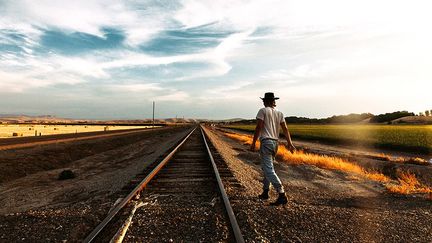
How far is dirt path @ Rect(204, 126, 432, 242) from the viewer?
4.03 metres

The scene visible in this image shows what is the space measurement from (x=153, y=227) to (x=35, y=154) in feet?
44.2

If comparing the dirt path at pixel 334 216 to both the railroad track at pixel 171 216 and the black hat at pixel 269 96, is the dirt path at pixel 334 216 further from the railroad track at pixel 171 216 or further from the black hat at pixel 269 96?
the black hat at pixel 269 96

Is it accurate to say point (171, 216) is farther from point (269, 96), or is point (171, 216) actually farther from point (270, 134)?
point (269, 96)

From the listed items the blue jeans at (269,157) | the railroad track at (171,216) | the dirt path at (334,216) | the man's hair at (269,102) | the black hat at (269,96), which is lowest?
the dirt path at (334,216)

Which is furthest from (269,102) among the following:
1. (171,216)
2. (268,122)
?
(171,216)

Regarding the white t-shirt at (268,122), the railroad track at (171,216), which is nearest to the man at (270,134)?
the white t-shirt at (268,122)

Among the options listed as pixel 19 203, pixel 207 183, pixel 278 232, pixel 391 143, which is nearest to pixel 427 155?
pixel 391 143

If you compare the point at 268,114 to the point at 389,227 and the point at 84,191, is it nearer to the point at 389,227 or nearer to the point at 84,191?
the point at 389,227

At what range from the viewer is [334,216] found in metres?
4.87

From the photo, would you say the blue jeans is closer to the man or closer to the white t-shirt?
the man

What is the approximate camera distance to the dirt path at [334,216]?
4.03 m

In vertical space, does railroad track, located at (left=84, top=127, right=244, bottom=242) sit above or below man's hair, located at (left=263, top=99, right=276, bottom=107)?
below

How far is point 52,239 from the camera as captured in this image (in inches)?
151

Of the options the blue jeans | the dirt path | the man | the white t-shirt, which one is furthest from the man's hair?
the dirt path
